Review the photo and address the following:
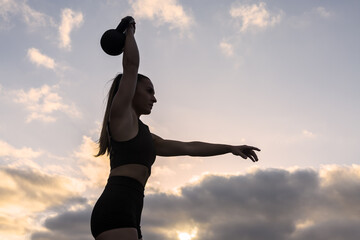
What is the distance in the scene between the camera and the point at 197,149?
19.3 ft

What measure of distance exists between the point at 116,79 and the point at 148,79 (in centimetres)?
39

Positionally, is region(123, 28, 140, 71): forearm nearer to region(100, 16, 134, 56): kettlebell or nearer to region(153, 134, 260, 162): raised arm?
region(100, 16, 134, 56): kettlebell

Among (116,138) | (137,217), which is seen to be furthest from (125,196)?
(116,138)

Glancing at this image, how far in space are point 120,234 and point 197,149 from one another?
7.23 ft

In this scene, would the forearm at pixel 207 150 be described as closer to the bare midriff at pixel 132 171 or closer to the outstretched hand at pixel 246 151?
the outstretched hand at pixel 246 151

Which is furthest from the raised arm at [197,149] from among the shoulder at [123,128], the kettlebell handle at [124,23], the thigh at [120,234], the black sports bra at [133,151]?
the thigh at [120,234]

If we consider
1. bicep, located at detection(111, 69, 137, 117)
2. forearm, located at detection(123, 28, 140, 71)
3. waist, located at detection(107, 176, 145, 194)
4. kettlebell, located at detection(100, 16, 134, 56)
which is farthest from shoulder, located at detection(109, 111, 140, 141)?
kettlebell, located at detection(100, 16, 134, 56)

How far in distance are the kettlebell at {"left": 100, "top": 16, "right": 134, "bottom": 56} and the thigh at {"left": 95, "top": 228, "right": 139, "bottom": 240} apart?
6.61 ft

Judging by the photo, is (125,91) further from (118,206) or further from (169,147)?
(169,147)

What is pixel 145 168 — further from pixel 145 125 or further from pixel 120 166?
pixel 145 125

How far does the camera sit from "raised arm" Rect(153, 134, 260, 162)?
226 inches

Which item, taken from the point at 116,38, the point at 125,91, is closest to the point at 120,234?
the point at 125,91

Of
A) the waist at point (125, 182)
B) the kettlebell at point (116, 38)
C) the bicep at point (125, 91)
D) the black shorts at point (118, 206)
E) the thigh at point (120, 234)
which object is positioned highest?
the kettlebell at point (116, 38)

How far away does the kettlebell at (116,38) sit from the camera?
181 inches
